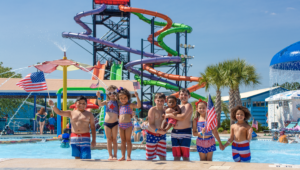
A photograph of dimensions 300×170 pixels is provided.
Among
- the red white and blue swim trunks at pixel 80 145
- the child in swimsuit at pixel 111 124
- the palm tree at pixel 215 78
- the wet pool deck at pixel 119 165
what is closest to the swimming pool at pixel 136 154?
the child in swimsuit at pixel 111 124

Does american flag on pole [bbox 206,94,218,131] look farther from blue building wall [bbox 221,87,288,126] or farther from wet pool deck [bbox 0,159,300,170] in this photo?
blue building wall [bbox 221,87,288,126]

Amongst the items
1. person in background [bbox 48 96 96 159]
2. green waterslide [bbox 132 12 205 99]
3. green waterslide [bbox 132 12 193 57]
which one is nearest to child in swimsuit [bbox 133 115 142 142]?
person in background [bbox 48 96 96 159]

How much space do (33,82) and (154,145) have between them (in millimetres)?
5661

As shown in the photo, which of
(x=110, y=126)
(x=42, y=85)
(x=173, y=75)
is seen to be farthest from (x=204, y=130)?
(x=173, y=75)

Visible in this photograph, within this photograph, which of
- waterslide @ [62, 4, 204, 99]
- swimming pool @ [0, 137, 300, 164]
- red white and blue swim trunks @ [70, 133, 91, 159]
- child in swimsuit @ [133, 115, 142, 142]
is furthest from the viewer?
waterslide @ [62, 4, 204, 99]

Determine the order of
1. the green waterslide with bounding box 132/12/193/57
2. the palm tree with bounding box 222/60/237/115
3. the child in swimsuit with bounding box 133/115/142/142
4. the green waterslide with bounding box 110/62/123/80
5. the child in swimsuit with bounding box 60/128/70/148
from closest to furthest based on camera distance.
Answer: the child in swimsuit with bounding box 60/128/70/148, the child in swimsuit with bounding box 133/115/142/142, the palm tree with bounding box 222/60/237/115, the green waterslide with bounding box 132/12/193/57, the green waterslide with bounding box 110/62/123/80

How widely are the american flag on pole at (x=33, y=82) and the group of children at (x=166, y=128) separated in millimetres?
4439

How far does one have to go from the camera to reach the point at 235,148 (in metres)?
4.82

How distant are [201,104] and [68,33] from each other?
2404cm

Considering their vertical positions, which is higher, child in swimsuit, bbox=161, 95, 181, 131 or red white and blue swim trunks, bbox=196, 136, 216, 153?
child in swimsuit, bbox=161, 95, 181, 131

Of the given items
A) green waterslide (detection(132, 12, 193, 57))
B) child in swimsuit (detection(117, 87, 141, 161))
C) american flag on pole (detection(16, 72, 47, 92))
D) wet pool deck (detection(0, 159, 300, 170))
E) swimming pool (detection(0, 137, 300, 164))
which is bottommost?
swimming pool (detection(0, 137, 300, 164))

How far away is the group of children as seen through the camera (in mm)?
4781

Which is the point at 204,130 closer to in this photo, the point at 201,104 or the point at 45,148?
the point at 201,104

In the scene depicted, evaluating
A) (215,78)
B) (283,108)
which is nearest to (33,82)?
(215,78)
